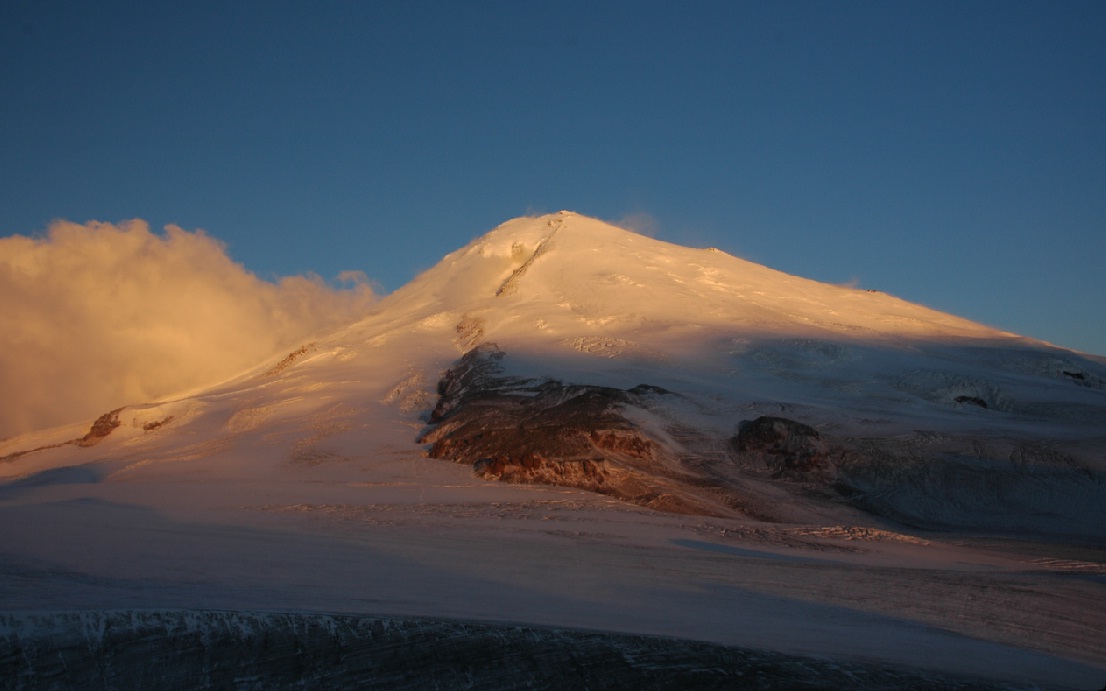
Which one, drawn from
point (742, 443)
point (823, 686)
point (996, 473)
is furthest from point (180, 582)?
point (996, 473)

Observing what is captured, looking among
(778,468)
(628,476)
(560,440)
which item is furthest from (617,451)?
(778,468)

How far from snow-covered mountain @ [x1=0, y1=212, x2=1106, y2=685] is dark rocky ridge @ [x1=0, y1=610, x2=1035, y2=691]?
32.2 inches

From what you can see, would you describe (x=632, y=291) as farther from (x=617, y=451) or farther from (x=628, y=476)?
(x=628, y=476)

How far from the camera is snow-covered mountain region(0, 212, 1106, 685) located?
1030 cm

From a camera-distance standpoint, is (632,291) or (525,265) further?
(525,265)

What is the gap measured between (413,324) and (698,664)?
49540 millimetres

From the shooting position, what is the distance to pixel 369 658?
714 centimetres

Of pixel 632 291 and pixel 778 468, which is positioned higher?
pixel 632 291

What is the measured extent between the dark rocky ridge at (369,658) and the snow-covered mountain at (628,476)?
32.2 inches

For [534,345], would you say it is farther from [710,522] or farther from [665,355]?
[710,522]

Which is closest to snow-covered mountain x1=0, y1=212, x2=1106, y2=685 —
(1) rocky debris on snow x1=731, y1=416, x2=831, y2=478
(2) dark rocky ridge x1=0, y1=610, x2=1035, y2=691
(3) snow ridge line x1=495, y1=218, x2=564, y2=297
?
(1) rocky debris on snow x1=731, y1=416, x2=831, y2=478

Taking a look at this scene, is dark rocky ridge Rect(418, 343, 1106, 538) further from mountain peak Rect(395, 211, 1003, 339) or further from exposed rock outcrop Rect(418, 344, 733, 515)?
mountain peak Rect(395, 211, 1003, 339)

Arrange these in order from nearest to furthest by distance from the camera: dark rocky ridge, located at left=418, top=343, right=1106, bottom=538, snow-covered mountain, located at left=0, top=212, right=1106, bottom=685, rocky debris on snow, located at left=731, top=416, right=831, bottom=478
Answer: snow-covered mountain, located at left=0, top=212, right=1106, bottom=685, dark rocky ridge, located at left=418, top=343, right=1106, bottom=538, rocky debris on snow, located at left=731, top=416, right=831, bottom=478

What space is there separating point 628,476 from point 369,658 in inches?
804
